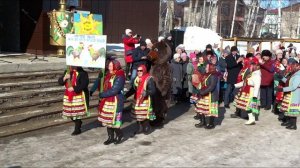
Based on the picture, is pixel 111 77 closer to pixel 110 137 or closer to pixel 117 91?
pixel 117 91

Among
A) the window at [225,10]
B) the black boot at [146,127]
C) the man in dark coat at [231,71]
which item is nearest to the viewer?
the black boot at [146,127]

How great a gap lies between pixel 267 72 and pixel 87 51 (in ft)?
19.5

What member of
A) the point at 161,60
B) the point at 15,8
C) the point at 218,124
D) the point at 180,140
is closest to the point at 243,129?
the point at 218,124

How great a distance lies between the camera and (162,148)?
7.22 m

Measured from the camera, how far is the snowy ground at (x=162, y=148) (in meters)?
6.45

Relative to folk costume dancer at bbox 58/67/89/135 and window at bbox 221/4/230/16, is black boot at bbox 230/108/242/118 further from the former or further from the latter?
window at bbox 221/4/230/16

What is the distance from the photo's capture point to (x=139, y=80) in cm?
779

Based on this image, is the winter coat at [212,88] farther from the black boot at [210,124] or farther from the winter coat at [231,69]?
the winter coat at [231,69]

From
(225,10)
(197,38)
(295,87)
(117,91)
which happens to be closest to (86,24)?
(117,91)

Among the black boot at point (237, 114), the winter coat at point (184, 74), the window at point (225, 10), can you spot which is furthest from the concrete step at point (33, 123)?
the window at point (225, 10)

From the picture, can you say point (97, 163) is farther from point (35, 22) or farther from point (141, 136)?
point (35, 22)

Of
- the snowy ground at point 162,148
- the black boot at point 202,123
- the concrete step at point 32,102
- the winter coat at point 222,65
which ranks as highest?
the winter coat at point 222,65

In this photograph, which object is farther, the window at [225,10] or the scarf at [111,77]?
the window at [225,10]

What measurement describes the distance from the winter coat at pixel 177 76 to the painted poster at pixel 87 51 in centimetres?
405
